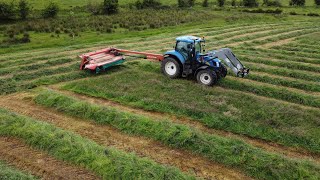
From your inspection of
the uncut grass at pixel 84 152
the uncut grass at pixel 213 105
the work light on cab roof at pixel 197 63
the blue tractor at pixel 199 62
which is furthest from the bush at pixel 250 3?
the uncut grass at pixel 84 152

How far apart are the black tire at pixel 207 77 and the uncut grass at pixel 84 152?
7150 millimetres

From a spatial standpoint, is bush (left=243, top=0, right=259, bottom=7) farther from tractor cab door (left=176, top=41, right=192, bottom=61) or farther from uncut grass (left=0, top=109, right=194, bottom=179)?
uncut grass (left=0, top=109, right=194, bottom=179)

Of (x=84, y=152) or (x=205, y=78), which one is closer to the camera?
(x=84, y=152)

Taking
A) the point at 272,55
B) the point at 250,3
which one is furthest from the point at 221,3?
the point at 272,55

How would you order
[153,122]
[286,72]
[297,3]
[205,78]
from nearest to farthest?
[153,122] < [205,78] < [286,72] < [297,3]

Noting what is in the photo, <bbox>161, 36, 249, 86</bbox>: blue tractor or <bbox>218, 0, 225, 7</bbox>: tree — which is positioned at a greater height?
<bbox>218, 0, 225, 7</bbox>: tree

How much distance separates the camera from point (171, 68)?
1772 centimetres

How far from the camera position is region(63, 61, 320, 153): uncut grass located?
12.3 m

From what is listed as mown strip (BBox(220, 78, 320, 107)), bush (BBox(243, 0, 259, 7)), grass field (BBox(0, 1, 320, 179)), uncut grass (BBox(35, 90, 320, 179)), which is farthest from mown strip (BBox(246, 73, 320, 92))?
bush (BBox(243, 0, 259, 7))

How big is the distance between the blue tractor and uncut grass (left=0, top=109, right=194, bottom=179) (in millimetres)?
7254

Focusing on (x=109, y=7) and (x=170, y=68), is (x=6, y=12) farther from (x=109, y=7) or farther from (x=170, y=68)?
(x=170, y=68)

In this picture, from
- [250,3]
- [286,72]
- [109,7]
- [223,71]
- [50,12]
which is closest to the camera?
[223,71]

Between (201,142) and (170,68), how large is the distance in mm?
7143

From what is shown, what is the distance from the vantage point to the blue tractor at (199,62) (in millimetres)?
16578
